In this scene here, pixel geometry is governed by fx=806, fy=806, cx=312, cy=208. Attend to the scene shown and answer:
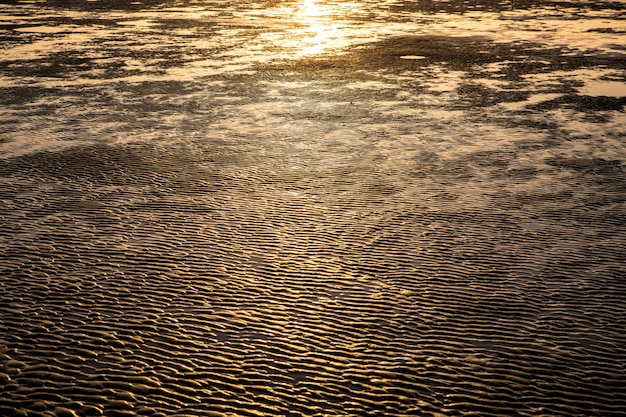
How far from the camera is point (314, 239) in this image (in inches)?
136

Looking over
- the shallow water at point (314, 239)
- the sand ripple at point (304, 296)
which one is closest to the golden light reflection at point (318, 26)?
the shallow water at point (314, 239)

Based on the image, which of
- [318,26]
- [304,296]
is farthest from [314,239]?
[318,26]

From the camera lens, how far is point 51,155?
4.73 meters

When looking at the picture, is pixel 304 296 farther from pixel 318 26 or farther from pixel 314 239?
pixel 318 26

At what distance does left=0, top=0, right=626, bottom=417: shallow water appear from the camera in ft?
7.77

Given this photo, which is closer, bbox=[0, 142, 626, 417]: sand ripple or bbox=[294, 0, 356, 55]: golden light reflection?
bbox=[0, 142, 626, 417]: sand ripple

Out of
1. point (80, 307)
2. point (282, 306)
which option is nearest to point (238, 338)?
point (282, 306)

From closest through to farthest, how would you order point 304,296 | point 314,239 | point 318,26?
1. point 304,296
2. point 314,239
3. point 318,26

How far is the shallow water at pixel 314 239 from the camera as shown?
237 cm

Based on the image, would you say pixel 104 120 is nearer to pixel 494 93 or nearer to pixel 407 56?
pixel 494 93

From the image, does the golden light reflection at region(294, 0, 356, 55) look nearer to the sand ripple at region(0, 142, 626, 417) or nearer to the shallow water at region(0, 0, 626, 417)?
the shallow water at region(0, 0, 626, 417)

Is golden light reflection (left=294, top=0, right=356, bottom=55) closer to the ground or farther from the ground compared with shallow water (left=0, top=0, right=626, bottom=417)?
farther from the ground

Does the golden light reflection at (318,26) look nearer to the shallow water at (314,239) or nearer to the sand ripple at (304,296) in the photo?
the shallow water at (314,239)

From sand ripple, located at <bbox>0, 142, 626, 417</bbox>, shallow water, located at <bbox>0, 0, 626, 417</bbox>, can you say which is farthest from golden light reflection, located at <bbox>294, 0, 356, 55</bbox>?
sand ripple, located at <bbox>0, 142, 626, 417</bbox>
